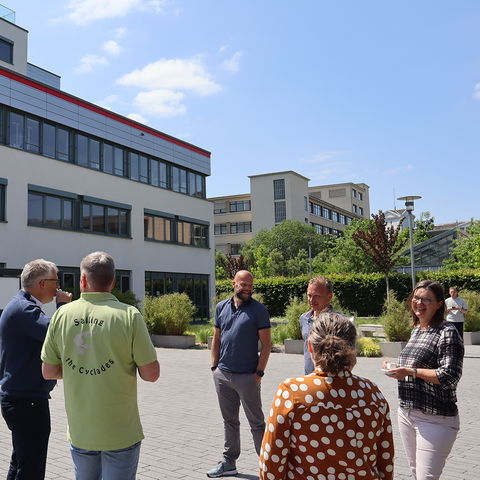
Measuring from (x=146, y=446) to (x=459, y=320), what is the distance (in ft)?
34.7

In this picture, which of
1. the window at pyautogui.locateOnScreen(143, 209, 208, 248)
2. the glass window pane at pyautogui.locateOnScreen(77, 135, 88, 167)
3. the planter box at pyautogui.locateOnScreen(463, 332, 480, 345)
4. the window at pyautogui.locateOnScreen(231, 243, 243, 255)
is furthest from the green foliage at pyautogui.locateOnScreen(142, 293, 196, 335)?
the window at pyautogui.locateOnScreen(231, 243, 243, 255)

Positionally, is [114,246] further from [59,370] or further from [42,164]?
[59,370]

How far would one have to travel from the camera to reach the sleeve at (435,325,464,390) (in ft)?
10.6

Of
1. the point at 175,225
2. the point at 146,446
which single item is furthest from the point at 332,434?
the point at 175,225

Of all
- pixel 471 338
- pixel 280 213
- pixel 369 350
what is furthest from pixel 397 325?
pixel 280 213

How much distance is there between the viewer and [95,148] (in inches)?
1011

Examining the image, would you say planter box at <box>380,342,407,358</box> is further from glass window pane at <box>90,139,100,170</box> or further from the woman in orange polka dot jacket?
glass window pane at <box>90,139,100,170</box>

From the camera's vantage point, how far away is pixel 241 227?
73.8 metres

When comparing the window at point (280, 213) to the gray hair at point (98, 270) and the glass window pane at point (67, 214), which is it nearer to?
the glass window pane at point (67, 214)

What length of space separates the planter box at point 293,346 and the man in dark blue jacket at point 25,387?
12017 millimetres

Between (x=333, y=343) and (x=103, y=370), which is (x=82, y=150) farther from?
(x=333, y=343)

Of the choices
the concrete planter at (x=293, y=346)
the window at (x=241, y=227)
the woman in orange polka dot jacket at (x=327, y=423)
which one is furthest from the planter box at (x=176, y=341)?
the window at (x=241, y=227)

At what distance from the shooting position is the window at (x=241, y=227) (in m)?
73.4

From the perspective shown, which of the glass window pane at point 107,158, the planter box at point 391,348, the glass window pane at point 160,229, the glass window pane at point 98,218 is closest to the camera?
the planter box at point 391,348
